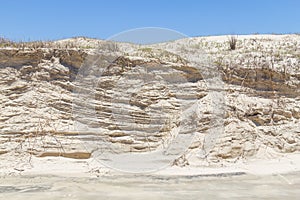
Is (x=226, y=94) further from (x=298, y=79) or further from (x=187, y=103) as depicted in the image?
(x=298, y=79)

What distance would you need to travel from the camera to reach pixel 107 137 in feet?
28.4

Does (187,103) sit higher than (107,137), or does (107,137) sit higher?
(187,103)

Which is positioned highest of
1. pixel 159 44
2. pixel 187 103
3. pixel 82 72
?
pixel 159 44

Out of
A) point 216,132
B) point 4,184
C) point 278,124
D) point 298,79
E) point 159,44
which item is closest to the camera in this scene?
point 4,184

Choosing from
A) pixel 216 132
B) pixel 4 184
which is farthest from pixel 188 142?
pixel 4 184

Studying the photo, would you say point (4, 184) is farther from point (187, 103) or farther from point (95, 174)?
point (187, 103)

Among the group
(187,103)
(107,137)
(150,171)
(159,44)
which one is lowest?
(150,171)

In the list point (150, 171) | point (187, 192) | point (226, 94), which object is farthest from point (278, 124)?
point (187, 192)

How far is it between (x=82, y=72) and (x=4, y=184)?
3875 millimetres

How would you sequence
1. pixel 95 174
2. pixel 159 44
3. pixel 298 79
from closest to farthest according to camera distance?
pixel 95 174
pixel 298 79
pixel 159 44

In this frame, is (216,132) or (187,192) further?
(216,132)

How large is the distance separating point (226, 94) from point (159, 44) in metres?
3.59

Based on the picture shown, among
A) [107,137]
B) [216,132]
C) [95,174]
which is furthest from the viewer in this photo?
[216,132]

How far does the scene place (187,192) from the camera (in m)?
5.82
